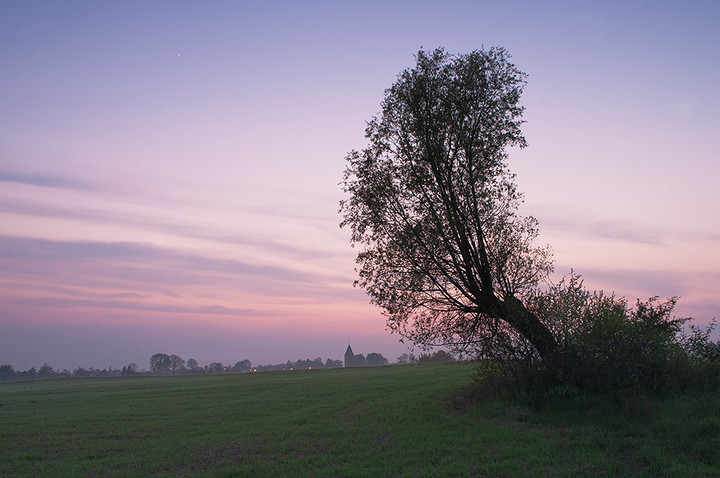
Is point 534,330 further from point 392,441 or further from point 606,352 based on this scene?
point 392,441

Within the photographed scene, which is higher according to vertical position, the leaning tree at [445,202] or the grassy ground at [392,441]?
the leaning tree at [445,202]

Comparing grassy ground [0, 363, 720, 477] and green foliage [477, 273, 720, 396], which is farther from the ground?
green foliage [477, 273, 720, 396]

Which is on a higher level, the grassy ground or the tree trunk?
the tree trunk

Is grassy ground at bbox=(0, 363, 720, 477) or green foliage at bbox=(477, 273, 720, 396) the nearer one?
grassy ground at bbox=(0, 363, 720, 477)

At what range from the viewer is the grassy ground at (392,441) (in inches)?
502

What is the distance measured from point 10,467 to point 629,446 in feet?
69.1

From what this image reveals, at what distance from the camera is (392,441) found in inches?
653

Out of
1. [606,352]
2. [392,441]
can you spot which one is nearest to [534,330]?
[606,352]

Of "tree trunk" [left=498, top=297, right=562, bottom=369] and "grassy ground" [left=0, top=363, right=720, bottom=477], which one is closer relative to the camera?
"grassy ground" [left=0, top=363, right=720, bottom=477]

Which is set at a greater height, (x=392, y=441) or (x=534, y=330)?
(x=534, y=330)

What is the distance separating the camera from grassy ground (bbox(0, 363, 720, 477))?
502 inches

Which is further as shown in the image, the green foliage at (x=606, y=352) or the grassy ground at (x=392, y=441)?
the green foliage at (x=606, y=352)

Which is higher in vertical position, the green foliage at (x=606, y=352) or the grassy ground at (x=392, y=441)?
the green foliage at (x=606, y=352)

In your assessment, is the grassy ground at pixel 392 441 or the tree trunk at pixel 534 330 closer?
the grassy ground at pixel 392 441
